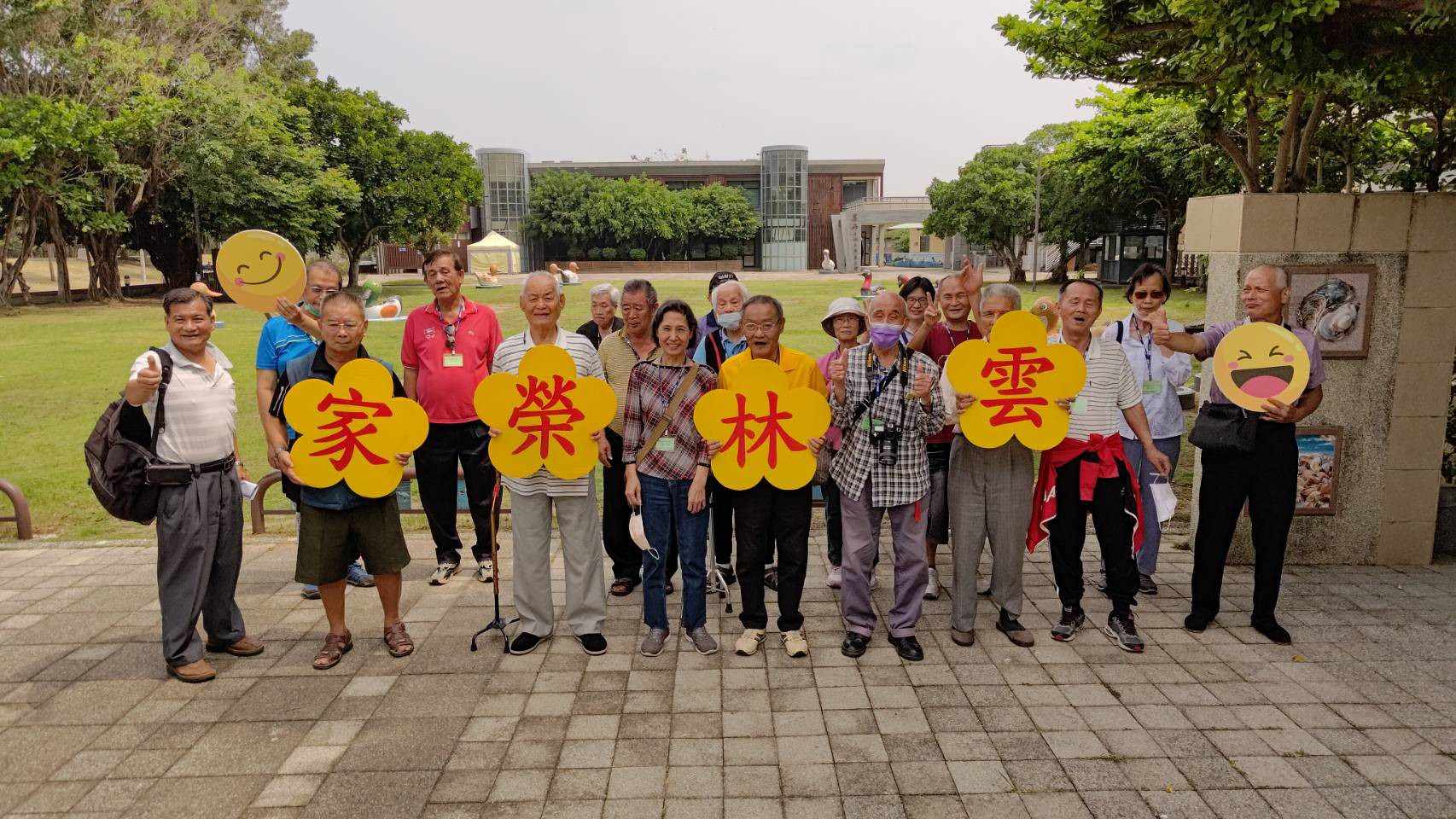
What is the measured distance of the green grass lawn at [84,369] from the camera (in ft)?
24.7

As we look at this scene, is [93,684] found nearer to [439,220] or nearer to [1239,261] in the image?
[1239,261]

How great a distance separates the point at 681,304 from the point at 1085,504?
230 cm

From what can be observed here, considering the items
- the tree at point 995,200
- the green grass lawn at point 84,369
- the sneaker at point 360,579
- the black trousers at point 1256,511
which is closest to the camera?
the black trousers at point 1256,511

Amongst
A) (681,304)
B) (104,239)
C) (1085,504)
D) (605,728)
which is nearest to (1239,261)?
(1085,504)

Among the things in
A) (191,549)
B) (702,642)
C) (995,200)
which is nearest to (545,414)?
(702,642)

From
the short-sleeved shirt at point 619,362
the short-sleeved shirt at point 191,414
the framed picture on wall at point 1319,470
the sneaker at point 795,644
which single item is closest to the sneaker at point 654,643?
the sneaker at point 795,644

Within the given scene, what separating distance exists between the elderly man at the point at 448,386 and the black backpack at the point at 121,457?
52.2 inches

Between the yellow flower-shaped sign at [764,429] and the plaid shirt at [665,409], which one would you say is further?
the plaid shirt at [665,409]

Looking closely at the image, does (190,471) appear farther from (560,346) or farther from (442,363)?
(560,346)

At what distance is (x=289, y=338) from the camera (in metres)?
4.82

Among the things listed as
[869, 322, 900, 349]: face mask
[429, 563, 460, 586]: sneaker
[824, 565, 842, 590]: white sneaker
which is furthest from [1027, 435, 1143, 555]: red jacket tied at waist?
[429, 563, 460, 586]: sneaker

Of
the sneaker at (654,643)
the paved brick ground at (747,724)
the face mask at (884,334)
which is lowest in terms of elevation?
the paved brick ground at (747,724)

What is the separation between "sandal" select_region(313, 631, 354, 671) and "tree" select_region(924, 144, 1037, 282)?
41493 millimetres

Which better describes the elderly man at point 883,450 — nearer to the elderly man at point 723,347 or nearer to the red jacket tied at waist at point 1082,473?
the elderly man at point 723,347
